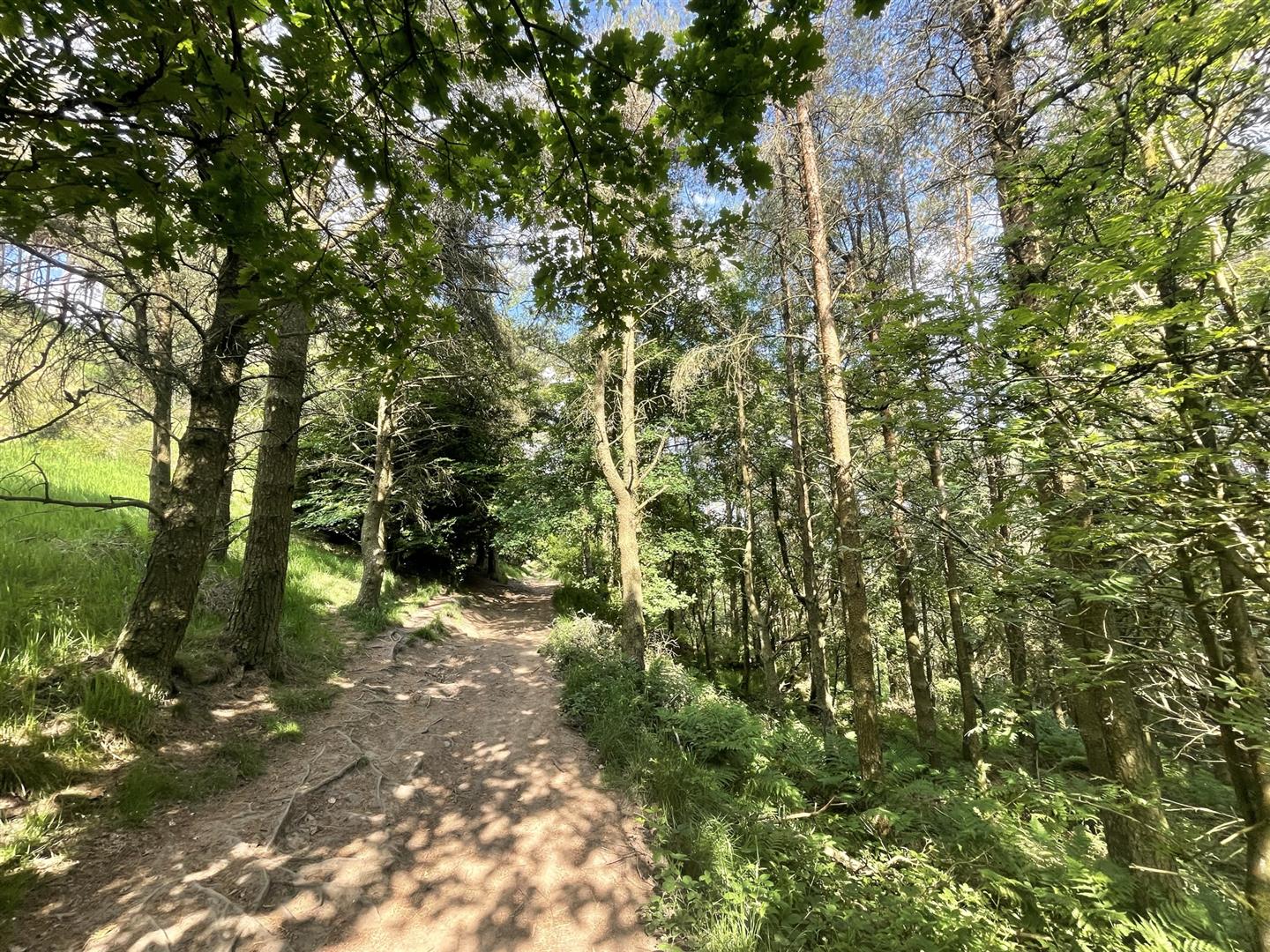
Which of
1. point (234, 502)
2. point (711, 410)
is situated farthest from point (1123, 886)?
point (234, 502)

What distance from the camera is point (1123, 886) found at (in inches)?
126

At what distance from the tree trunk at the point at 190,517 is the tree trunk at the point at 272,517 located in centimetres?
76

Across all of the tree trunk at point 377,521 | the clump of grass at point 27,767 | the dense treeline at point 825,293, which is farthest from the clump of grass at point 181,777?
the tree trunk at point 377,521

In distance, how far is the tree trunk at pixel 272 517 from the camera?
17.7ft

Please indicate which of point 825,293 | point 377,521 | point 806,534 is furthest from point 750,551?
point 377,521

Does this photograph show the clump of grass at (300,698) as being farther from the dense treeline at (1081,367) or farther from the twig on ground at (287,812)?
the dense treeline at (1081,367)

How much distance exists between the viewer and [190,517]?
4.42 meters

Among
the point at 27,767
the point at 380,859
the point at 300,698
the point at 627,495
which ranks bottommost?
the point at 380,859

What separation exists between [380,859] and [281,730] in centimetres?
207

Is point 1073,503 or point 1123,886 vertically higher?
point 1073,503

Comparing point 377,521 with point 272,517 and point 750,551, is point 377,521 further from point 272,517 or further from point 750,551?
point 750,551

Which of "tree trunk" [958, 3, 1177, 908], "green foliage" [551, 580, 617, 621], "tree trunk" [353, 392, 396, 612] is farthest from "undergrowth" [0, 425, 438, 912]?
"green foliage" [551, 580, 617, 621]

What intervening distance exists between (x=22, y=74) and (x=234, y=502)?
13313 mm

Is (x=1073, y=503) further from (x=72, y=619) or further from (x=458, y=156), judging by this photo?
(x=72, y=619)
